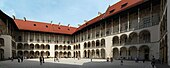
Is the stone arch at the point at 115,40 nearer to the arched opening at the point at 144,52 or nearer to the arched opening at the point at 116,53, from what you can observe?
the arched opening at the point at 116,53

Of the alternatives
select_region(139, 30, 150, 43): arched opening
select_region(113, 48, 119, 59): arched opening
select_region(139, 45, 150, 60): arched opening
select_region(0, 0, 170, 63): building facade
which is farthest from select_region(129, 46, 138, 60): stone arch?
select_region(113, 48, 119, 59): arched opening

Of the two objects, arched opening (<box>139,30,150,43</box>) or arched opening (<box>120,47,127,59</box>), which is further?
arched opening (<box>120,47,127,59</box>)

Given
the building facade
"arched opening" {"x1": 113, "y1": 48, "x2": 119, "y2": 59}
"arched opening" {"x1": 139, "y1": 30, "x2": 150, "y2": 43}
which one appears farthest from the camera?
"arched opening" {"x1": 113, "y1": 48, "x2": 119, "y2": 59}

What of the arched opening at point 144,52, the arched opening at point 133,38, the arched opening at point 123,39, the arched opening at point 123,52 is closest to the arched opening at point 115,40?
the arched opening at point 123,39

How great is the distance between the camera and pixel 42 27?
59.8m

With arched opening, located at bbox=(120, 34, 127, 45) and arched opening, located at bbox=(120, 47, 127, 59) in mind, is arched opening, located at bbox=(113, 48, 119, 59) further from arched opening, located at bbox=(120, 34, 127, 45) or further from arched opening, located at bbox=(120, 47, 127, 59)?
arched opening, located at bbox=(120, 34, 127, 45)

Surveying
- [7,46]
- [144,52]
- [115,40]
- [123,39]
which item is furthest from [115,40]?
[7,46]

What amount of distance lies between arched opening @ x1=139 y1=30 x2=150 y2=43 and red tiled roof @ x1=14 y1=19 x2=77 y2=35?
120ft

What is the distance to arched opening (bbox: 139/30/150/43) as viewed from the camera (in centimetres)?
3074

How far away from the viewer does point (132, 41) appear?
113ft

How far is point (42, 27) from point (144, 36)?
131 ft

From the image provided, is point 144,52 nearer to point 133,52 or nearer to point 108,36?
point 133,52

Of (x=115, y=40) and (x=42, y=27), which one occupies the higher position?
(x=42, y=27)

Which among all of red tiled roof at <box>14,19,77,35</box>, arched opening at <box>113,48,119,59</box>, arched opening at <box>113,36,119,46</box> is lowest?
arched opening at <box>113,48,119,59</box>
